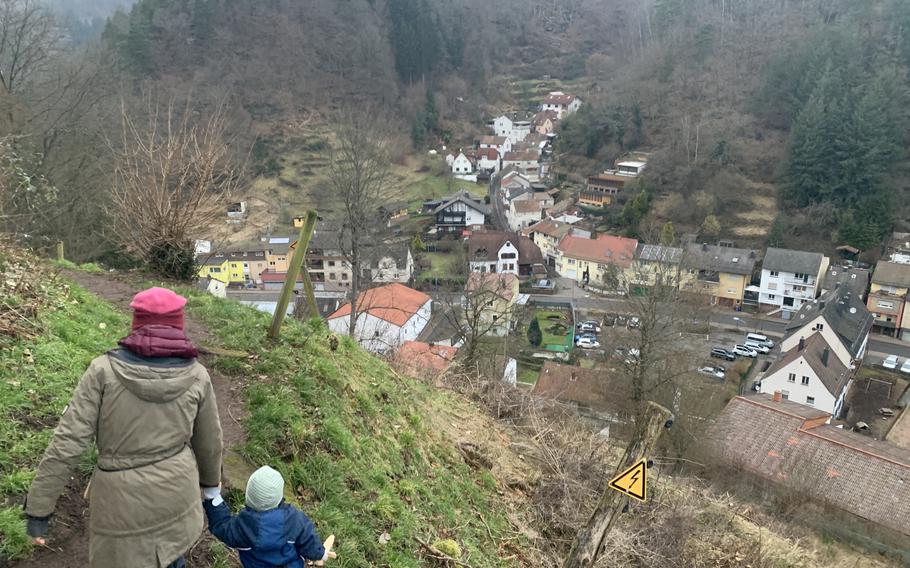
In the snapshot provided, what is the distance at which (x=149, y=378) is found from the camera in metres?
2.37

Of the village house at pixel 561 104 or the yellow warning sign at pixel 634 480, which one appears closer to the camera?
the yellow warning sign at pixel 634 480

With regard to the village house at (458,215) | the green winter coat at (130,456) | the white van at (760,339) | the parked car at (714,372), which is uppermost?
the green winter coat at (130,456)

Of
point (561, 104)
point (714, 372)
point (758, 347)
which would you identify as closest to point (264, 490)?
point (714, 372)

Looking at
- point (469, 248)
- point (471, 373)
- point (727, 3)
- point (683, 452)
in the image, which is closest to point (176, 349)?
point (471, 373)

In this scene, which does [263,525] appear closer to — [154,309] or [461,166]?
[154,309]

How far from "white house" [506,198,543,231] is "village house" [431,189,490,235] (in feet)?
10.1

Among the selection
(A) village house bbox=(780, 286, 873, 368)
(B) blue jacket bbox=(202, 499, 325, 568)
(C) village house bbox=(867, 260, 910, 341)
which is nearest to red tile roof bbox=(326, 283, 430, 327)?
(A) village house bbox=(780, 286, 873, 368)

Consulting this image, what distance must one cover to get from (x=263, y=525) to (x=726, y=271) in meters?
38.6

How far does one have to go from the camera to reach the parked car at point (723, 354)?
29031mm

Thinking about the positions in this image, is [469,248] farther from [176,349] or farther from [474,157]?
[176,349]

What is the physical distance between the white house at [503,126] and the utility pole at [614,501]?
2581 inches

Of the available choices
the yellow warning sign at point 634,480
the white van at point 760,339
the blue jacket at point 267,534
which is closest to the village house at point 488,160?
the white van at point 760,339

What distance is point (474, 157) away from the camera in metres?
62.0

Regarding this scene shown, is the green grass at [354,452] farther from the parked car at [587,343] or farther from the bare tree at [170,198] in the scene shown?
the parked car at [587,343]
